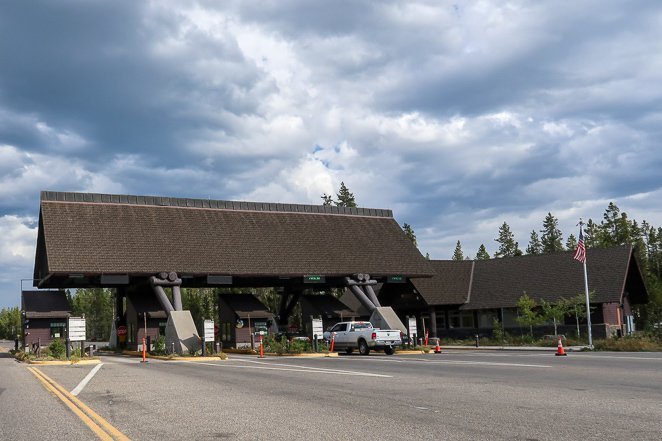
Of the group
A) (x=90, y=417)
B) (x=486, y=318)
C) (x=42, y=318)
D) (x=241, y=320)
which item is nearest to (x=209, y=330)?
(x=241, y=320)

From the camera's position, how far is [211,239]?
4891 cm

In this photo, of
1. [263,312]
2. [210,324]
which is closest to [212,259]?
[263,312]

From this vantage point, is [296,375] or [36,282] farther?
[36,282]

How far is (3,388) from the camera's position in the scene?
1741cm

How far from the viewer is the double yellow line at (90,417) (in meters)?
9.00

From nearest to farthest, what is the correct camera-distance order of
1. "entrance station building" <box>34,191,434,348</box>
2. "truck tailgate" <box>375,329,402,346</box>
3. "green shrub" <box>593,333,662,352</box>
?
"truck tailgate" <box>375,329,402,346</box> → "green shrub" <box>593,333,662,352</box> → "entrance station building" <box>34,191,434,348</box>

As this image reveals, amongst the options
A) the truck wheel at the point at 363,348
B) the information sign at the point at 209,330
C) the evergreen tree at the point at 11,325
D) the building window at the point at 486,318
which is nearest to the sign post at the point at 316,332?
the truck wheel at the point at 363,348

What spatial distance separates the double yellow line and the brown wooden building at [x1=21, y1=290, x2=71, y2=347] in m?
32.9

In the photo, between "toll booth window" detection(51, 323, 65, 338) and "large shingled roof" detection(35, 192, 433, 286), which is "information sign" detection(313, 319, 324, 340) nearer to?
"large shingled roof" detection(35, 192, 433, 286)

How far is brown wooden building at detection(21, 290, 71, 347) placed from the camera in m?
46.8

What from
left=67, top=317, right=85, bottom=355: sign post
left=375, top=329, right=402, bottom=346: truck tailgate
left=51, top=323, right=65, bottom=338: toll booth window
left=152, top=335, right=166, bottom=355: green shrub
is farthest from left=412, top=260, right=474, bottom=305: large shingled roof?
left=67, top=317, right=85, bottom=355: sign post

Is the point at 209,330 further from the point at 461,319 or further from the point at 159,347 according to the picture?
the point at 461,319

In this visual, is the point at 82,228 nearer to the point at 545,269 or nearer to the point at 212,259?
the point at 212,259

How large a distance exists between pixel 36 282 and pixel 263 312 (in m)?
18.0
